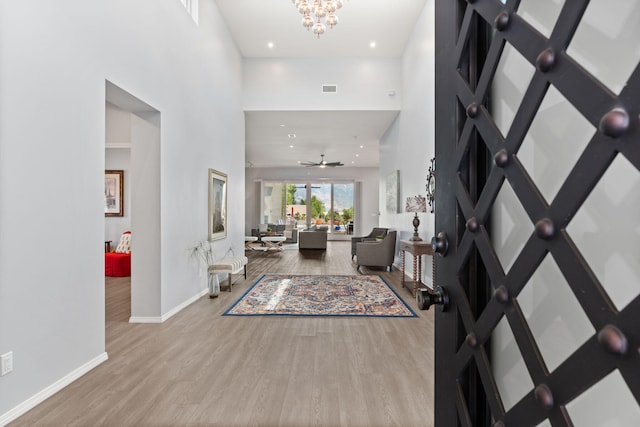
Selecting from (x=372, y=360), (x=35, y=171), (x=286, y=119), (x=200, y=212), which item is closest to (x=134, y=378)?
(x=35, y=171)

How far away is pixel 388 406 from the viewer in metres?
2.18

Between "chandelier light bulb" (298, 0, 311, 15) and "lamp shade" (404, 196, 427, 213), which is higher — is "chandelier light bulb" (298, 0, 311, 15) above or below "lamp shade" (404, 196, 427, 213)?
above

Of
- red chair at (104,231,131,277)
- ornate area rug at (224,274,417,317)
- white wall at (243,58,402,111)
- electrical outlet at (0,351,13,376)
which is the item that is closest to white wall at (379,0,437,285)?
white wall at (243,58,402,111)

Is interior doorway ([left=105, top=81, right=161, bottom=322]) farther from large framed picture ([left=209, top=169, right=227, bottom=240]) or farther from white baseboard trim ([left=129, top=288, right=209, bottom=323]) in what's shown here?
large framed picture ([left=209, top=169, right=227, bottom=240])

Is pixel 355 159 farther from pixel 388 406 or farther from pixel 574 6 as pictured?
pixel 574 6

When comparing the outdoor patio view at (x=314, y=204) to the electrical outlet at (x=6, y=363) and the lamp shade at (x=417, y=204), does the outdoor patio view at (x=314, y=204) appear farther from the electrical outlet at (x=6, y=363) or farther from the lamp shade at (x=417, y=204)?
the electrical outlet at (x=6, y=363)

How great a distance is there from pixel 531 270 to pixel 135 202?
404cm

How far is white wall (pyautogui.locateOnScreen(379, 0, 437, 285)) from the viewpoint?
205 inches

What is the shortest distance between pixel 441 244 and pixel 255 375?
2.20 metres

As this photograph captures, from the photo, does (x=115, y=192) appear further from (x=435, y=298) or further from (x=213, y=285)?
(x=435, y=298)

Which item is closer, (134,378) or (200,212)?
(134,378)

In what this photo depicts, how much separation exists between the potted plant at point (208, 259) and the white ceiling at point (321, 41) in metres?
3.24

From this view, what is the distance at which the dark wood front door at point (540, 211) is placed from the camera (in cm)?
43

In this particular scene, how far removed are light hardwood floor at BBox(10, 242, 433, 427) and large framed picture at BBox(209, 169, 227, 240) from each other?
157 centimetres
